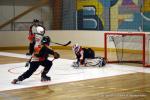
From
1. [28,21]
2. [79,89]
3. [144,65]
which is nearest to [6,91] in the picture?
[79,89]

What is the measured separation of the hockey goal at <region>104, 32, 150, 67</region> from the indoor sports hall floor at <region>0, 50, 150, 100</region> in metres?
0.88

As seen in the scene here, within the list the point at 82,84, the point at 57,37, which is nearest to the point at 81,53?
the point at 82,84

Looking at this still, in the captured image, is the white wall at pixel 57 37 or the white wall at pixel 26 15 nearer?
the white wall at pixel 57 37

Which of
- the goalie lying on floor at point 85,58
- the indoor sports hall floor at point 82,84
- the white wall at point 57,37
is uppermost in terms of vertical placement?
the white wall at point 57,37

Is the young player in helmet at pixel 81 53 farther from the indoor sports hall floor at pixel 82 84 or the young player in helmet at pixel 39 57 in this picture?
the young player in helmet at pixel 39 57

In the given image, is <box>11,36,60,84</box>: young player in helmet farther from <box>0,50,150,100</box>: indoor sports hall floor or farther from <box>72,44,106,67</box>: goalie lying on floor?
<box>72,44,106,67</box>: goalie lying on floor

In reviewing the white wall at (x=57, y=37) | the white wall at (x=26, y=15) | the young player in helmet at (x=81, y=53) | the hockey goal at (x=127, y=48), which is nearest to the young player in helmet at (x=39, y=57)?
the young player in helmet at (x=81, y=53)

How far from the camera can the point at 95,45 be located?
13.6 m

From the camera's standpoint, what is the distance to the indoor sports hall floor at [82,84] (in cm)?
552

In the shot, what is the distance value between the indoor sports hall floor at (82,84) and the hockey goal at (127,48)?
0.88 meters

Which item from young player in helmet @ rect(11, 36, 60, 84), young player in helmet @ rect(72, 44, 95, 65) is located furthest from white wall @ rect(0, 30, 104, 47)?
young player in helmet @ rect(11, 36, 60, 84)

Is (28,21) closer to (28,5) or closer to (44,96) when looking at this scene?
(28,5)

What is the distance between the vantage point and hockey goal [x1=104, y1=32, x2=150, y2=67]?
9.66 meters

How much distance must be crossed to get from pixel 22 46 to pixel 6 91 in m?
8.46
